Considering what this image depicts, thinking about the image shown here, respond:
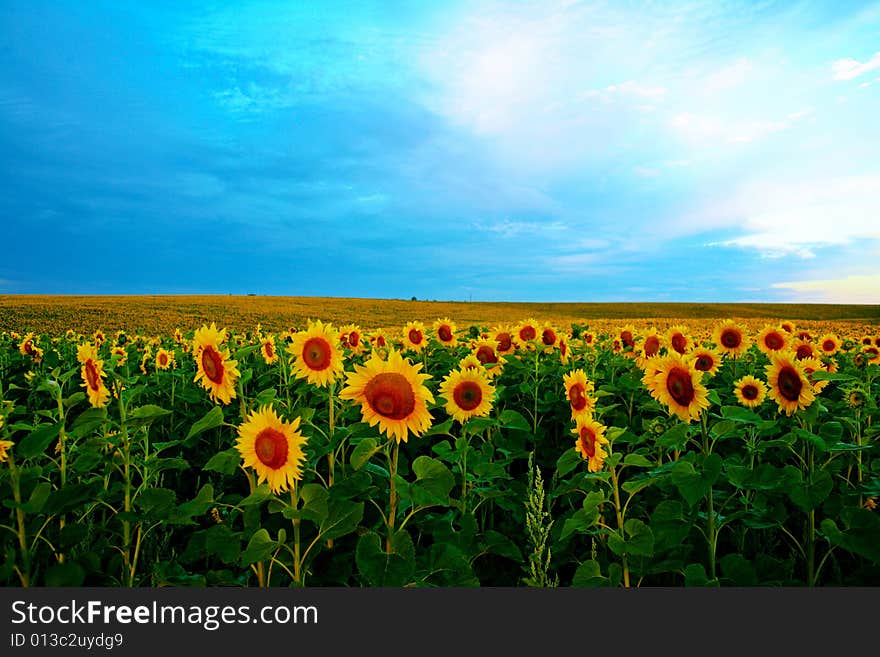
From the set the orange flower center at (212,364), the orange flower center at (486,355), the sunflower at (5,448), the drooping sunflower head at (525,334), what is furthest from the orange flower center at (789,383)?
the sunflower at (5,448)

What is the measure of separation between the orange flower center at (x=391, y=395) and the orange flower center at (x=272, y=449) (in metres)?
0.56

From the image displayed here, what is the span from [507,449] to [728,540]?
199 centimetres

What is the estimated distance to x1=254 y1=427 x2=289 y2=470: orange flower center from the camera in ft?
10.6

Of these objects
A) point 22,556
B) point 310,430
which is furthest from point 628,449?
point 22,556

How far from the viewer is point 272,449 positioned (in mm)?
3234

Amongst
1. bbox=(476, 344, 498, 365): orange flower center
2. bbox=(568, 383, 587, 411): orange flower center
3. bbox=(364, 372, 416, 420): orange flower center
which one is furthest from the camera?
bbox=(476, 344, 498, 365): orange flower center

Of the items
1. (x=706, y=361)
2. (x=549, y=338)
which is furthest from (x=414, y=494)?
(x=549, y=338)

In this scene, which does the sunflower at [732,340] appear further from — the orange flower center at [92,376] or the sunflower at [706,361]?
the orange flower center at [92,376]

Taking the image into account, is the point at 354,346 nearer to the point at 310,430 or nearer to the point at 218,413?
the point at 310,430

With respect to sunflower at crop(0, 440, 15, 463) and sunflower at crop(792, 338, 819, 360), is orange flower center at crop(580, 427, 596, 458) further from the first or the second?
sunflower at crop(792, 338, 819, 360)

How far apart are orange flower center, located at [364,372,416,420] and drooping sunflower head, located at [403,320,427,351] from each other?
4.11 m

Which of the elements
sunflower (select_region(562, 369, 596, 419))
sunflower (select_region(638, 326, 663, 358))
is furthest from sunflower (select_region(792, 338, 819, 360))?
sunflower (select_region(562, 369, 596, 419))

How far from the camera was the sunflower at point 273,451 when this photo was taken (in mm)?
3236

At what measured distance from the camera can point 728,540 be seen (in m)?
4.85
